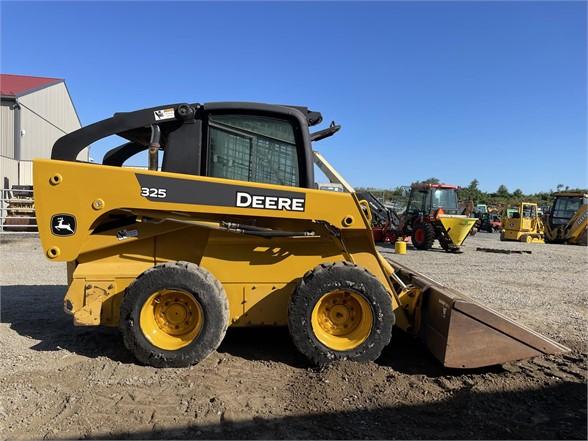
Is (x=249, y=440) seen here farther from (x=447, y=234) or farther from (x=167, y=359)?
(x=447, y=234)

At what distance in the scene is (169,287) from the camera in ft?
13.6

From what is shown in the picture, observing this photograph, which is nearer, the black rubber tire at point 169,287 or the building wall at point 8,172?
the black rubber tire at point 169,287

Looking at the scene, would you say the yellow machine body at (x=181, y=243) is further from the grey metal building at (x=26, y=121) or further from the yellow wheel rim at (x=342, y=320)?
the grey metal building at (x=26, y=121)

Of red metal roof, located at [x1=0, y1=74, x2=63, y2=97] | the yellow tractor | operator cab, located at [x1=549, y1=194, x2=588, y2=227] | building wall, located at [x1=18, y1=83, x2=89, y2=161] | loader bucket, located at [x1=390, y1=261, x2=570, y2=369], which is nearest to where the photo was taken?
loader bucket, located at [x1=390, y1=261, x2=570, y2=369]

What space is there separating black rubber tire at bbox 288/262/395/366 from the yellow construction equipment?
21.9 meters

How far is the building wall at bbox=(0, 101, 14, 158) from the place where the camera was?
24.4m

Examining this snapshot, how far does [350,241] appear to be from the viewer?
4637 millimetres

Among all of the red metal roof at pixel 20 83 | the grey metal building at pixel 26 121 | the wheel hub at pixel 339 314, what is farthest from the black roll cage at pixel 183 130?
the red metal roof at pixel 20 83

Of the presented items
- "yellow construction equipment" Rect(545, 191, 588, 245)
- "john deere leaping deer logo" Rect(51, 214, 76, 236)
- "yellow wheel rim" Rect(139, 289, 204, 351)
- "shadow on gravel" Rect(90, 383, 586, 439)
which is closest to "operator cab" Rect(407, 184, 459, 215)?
"yellow construction equipment" Rect(545, 191, 588, 245)

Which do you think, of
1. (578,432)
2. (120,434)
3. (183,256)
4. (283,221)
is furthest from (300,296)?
(578,432)

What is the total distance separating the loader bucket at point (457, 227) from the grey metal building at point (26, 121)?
52.6ft

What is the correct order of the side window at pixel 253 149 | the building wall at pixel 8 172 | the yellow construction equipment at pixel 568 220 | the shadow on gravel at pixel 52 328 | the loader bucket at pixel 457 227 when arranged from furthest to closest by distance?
the yellow construction equipment at pixel 568 220
the building wall at pixel 8 172
the loader bucket at pixel 457 227
the shadow on gravel at pixel 52 328
the side window at pixel 253 149

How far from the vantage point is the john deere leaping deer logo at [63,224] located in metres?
4.21

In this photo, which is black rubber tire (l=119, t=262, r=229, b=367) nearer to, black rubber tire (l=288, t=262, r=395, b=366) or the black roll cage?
black rubber tire (l=288, t=262, r=395, b=366)
